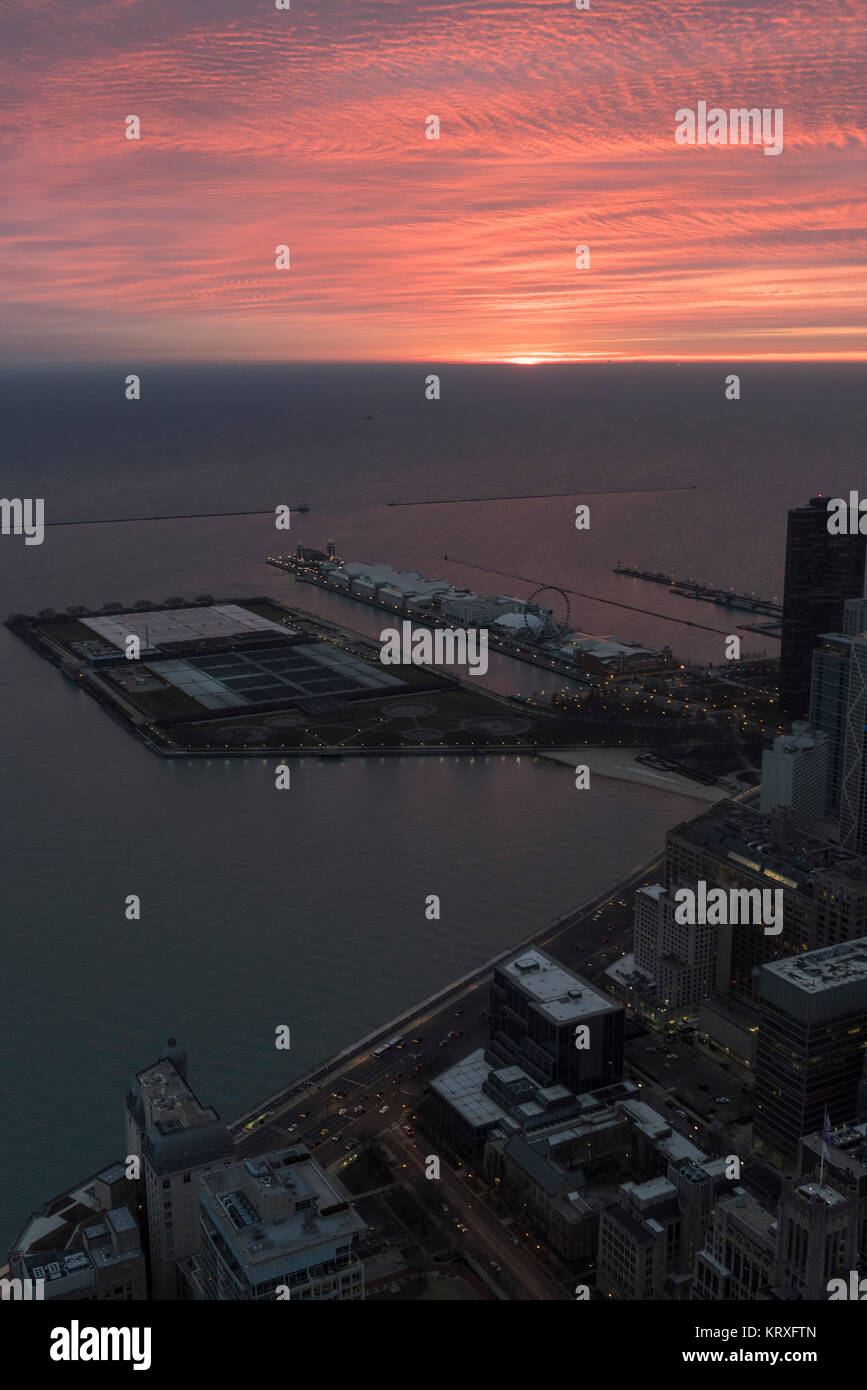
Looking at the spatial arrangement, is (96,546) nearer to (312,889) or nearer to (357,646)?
(357,646)

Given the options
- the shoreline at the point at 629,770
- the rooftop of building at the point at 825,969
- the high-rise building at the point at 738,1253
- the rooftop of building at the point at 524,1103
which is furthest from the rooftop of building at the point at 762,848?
the high-rise building at the point at 738,1253

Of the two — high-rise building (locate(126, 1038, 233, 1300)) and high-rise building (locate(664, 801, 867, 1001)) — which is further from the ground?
high-rise building (locate(664, 801, 867, 1001))

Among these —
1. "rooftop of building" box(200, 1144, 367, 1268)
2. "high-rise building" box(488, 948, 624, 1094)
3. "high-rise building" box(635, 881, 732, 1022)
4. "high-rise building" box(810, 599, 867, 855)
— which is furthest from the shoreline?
"rooftop of building" box(200, 1144, 367, 1268)

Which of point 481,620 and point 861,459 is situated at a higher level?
point 861,459

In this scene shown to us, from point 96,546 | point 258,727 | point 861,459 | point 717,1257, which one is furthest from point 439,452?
point 717,1257

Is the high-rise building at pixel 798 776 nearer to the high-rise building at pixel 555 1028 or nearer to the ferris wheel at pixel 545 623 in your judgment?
the high-rise building at pixel 555 1028

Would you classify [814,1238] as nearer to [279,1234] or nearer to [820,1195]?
[820,1195]

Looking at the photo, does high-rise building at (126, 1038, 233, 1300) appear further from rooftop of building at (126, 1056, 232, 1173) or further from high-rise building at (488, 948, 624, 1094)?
high-rise building at (488, 948, 624, 1094)
